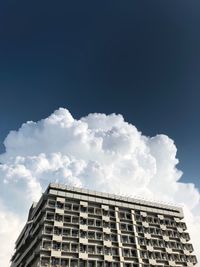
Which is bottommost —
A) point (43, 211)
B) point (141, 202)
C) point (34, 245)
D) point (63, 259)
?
point (63, 259)

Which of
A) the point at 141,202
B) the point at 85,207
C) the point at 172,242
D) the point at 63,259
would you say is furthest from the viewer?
the point at 141,202

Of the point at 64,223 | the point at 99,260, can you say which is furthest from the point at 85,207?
the point at 99,260

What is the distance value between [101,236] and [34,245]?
644 inches

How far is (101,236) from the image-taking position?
214 ft

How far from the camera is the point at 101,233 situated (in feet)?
216

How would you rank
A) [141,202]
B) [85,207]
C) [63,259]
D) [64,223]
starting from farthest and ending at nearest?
1. [141,202]
2. [85,207]
3. [64,223]
4. [63,259]

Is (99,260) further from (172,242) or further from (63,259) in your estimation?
(172,242)

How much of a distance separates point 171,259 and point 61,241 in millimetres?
31230

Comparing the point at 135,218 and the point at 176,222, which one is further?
the point at 176,222

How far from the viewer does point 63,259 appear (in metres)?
58.2

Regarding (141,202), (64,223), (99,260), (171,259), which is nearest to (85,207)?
(64,223)

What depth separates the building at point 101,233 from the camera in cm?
5991

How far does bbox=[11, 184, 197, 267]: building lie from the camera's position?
59906 mm

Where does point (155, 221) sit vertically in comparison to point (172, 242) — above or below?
above
